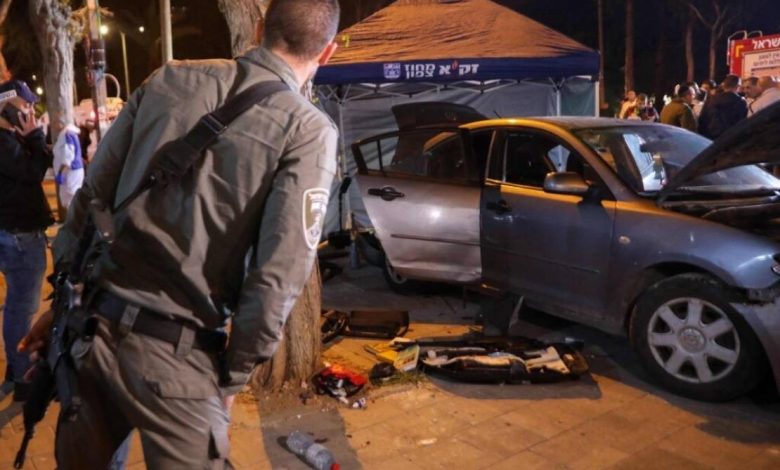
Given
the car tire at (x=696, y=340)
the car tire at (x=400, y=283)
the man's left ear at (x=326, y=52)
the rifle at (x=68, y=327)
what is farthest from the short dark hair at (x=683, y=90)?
the rifle at (x=68, y=327)

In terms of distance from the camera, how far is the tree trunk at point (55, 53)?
38.3 feet

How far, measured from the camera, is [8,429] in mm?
4074

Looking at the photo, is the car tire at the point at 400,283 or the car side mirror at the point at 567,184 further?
the car tire at the point at 400,283

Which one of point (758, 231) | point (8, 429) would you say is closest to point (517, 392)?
point (758, 231)

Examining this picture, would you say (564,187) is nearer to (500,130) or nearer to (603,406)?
(500,130)

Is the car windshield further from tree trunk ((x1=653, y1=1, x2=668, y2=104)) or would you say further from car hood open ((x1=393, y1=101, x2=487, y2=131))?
tree trunk ((x1=653, y1=1, x2=668, y2=104))

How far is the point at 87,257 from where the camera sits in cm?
202

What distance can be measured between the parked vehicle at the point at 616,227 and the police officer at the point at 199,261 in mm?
3022

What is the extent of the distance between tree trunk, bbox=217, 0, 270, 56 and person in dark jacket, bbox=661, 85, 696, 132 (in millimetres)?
6734

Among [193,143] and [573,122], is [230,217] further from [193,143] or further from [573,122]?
[573,122]

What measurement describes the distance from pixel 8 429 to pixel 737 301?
13.6 feet

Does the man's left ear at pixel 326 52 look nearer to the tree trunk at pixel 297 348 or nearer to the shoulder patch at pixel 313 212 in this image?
the shoulder patch at pixel 313 212

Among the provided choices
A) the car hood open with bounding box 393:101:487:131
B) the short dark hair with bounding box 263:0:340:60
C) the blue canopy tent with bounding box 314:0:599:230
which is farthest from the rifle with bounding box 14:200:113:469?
the car hood open with bounding box 393:101:487:131

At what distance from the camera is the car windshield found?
4.95 m
